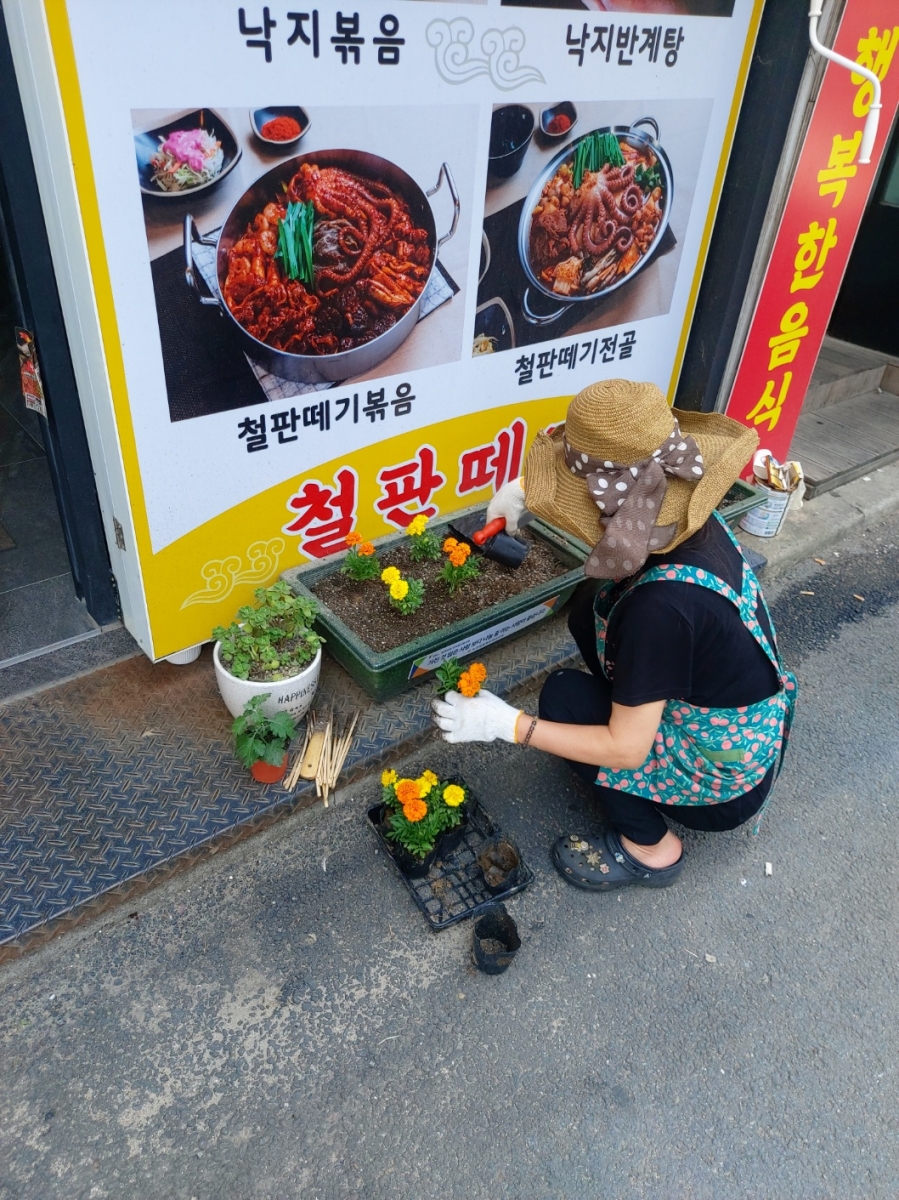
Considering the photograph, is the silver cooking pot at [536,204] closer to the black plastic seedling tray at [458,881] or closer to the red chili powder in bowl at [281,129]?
the red chili powder in bowl at [281,129]

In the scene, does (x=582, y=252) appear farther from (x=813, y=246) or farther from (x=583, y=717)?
(x=583, y=717)

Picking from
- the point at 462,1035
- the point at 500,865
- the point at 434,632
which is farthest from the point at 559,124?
the point at 462,1035

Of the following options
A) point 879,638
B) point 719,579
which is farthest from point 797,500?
point 719,579

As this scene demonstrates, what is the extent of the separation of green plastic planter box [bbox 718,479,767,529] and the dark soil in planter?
1.20 m

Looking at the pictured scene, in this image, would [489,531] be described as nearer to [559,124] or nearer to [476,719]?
[476,719]

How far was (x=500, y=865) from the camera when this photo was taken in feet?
9.67

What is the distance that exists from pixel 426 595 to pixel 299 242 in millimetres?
1525

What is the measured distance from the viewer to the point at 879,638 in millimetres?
4430

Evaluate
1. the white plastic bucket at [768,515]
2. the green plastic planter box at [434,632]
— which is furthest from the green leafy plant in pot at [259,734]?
the white plastic bucket at [768,515]

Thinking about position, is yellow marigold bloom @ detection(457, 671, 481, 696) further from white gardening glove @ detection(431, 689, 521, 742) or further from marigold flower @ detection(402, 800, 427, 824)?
marigold flower @ detection(402, 800, 427, 824)

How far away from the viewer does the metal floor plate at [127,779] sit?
2688mm

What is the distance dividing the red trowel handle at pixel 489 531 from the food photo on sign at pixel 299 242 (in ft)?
2.52

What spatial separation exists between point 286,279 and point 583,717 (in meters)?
1.96

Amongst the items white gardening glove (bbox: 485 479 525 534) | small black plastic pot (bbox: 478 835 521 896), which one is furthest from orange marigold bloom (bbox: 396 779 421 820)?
white gardening glove (bbox: 485 479 525 534)
